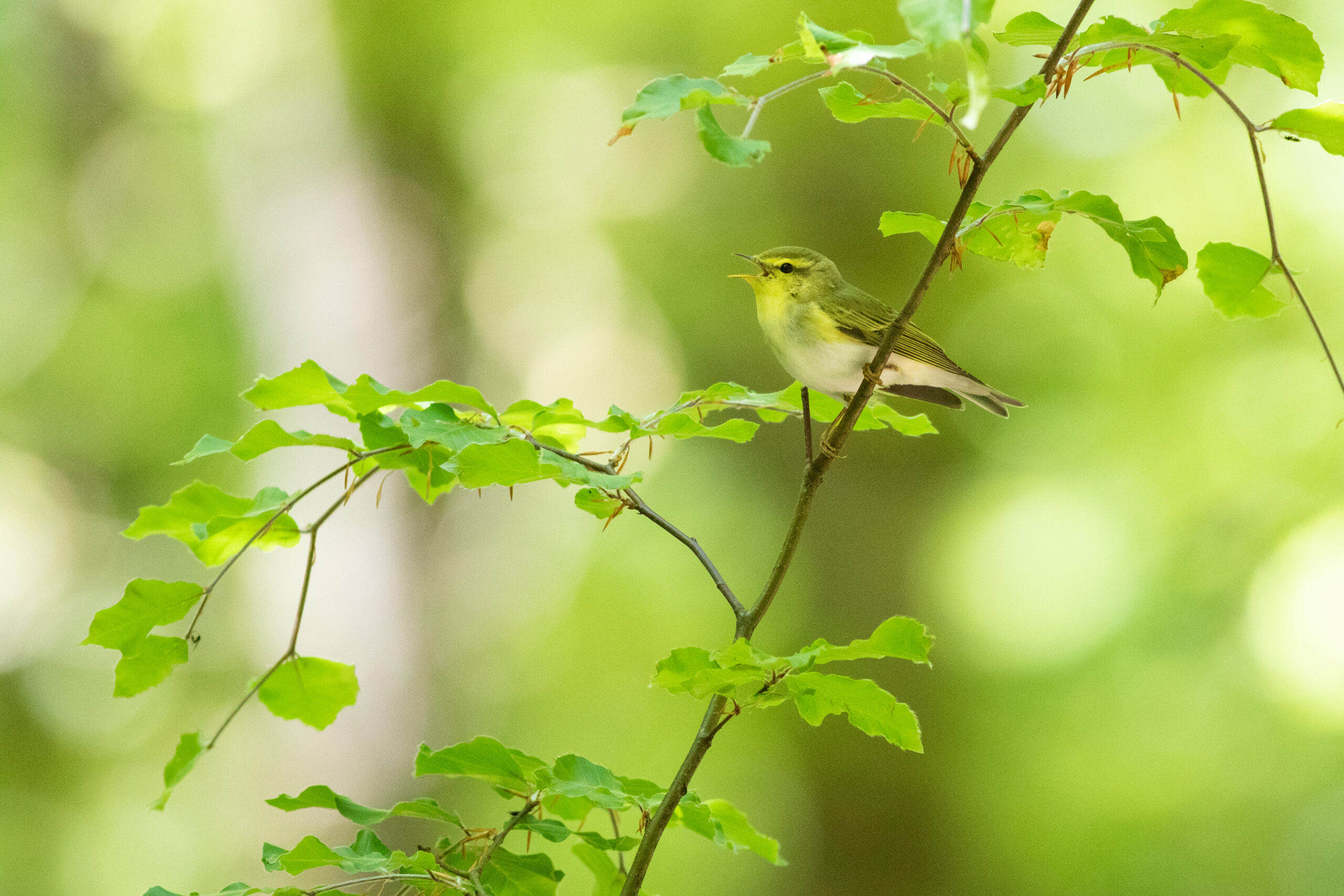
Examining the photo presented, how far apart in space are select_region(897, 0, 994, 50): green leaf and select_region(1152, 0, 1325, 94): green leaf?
14.3 inches

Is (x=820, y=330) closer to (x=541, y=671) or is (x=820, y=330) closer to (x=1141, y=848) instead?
(x=1141, y=848)

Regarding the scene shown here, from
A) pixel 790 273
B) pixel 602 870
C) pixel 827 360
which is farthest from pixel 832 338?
pixel 602 870

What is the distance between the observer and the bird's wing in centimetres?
179

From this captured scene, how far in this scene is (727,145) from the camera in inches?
Result: 22.3

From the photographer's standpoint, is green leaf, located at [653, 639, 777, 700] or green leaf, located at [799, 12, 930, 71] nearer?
green leaf, located at [799, 12, 930, 71]

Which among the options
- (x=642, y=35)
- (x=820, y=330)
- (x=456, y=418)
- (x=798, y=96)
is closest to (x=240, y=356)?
(x=642, y=35)

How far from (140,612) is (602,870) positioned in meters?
0.47

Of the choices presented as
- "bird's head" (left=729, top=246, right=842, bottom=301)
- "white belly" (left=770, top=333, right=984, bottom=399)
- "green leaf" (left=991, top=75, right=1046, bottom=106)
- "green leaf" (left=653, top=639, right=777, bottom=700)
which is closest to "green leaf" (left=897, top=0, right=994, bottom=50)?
"green leaf" (left=991, top=75, right=1046, bottom=106)

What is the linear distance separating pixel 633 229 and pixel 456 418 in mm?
4921

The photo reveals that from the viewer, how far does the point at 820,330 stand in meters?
1.83

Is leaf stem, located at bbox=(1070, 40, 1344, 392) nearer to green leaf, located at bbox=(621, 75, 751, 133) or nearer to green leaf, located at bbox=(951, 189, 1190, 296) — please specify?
green leaf, located at bbox=(951, 189, 1190, 296)

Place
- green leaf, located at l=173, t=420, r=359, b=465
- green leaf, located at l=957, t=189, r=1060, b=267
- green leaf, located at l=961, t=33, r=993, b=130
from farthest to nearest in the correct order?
1. green leaf, located at l=957, t=189, r=1060, b=267
2. green leaf, located at l=173, t=420, r=359, b=465
3. green leaf, located at l=961, t=33, r=993, b=130

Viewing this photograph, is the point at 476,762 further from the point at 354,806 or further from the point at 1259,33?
the point at 1259,33

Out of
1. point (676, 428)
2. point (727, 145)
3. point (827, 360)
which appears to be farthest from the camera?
point (827, 360)
